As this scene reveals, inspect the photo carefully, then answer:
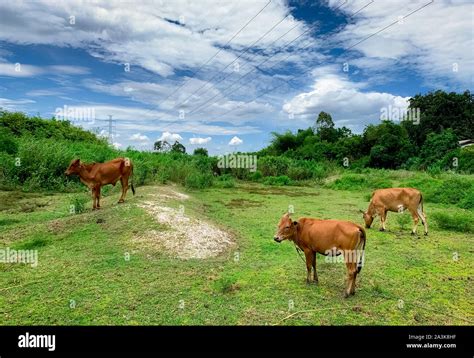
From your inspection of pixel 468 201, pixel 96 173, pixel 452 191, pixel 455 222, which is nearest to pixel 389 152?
pixel 452 191

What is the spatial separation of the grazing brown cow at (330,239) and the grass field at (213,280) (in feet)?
1.58

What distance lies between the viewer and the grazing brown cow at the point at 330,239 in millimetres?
5027

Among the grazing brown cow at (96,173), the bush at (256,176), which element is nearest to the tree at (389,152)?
the bush at (256,176)

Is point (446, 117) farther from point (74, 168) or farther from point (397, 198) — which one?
point (74, 168)

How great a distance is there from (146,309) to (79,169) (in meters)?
5.92

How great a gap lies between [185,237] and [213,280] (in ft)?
6.70

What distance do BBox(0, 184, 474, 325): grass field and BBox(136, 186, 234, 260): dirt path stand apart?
130 mm

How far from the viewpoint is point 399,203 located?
9484mm

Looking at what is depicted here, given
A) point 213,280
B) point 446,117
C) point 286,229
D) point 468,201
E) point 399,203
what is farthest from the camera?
point 446,117

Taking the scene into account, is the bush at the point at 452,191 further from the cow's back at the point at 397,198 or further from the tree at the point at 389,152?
the tree at the point at 389,152

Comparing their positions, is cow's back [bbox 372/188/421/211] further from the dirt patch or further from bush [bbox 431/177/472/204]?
bush [bbox 431/177/472/204]

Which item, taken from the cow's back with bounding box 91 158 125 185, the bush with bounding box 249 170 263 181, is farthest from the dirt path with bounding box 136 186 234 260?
the bush with bounding box 249 170 263 181

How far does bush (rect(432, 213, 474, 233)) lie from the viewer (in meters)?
A: 9.79
